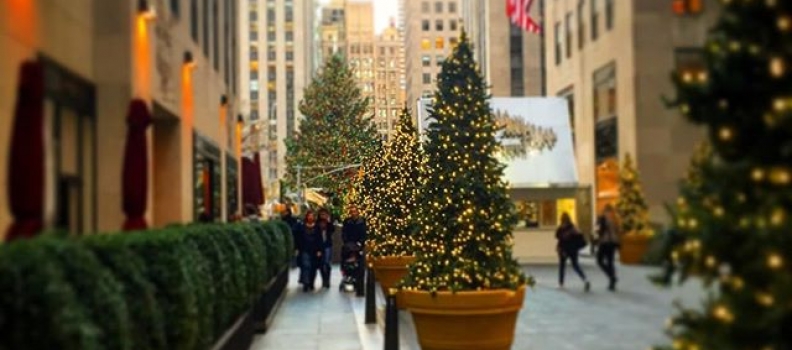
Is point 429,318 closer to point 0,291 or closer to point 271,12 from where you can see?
point 0,291

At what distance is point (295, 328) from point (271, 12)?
5560 cm

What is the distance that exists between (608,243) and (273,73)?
69323 mm

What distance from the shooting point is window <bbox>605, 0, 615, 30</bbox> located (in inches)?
222

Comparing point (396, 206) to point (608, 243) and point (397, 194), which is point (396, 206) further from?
point (608, 243)

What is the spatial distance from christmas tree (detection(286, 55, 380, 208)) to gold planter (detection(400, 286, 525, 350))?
36956 mm

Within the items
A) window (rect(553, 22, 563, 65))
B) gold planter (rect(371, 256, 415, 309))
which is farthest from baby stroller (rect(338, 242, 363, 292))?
window (rect(553, 22, 563, 65))

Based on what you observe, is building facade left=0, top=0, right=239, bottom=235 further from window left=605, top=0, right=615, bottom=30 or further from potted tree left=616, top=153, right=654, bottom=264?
potted tree left=616, top=153, right=654, bottom=264

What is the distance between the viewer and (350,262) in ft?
66.2

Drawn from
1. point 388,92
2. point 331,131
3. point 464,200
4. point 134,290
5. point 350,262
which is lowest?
point 350,262

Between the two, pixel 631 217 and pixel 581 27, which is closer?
pixel 631 217

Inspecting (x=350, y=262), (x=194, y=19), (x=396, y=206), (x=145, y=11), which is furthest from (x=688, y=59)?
(x=194, y=19)

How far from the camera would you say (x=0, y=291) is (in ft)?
12.7

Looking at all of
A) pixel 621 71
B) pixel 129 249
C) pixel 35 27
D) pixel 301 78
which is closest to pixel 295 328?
pixel 35 27

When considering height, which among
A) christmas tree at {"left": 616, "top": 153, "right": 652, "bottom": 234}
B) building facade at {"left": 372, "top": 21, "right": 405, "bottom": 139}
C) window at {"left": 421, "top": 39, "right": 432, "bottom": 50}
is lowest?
christmas tree at {"left": 616, "top": 153, "right": 652, "bottom": 234}
